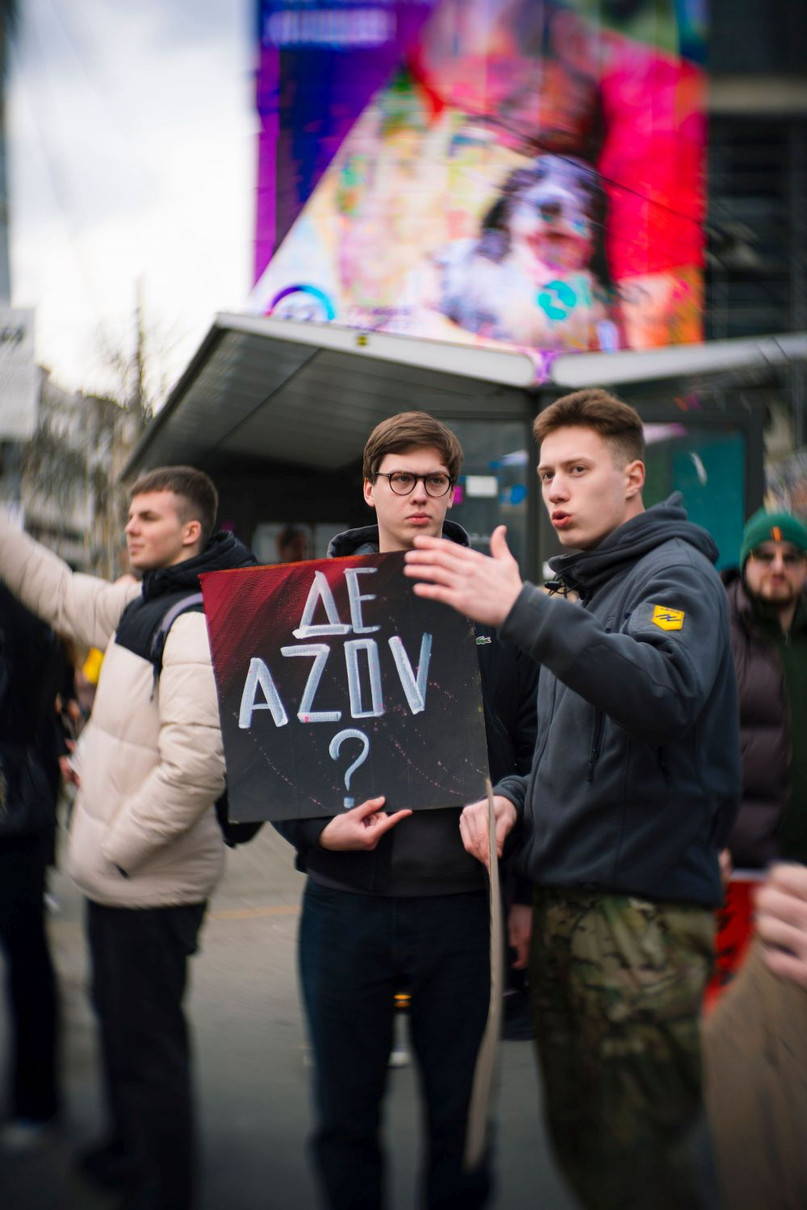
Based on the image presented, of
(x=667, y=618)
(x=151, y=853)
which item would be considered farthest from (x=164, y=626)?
(x=667, y=618)

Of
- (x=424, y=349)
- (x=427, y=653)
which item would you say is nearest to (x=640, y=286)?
(x=424, y=349)

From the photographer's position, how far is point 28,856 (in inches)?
117

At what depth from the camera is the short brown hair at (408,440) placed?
2.13m

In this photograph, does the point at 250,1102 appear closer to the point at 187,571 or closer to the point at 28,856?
the point at 28,856

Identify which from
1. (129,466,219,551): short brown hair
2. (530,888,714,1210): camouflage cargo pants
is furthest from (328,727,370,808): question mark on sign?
(129,466,219,551): short brown hair

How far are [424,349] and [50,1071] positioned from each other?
418cm

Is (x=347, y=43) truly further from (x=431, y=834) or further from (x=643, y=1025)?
(x=643, y=1025)

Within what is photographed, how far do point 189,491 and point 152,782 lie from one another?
0.68 meters

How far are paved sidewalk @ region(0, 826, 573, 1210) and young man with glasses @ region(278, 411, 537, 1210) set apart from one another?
25.6 inches

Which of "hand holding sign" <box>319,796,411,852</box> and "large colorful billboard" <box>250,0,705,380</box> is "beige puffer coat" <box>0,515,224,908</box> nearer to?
"hand holding sign" <box>319,796,411,852</box>

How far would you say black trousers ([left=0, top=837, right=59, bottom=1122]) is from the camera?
2.96 m

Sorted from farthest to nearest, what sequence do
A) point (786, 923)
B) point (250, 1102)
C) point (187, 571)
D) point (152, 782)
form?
point (250, 1102), point (187, 571), point (152, 782), point (786, 923)

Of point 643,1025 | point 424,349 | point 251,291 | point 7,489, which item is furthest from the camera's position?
point 424,349

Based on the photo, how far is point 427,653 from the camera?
209cm
